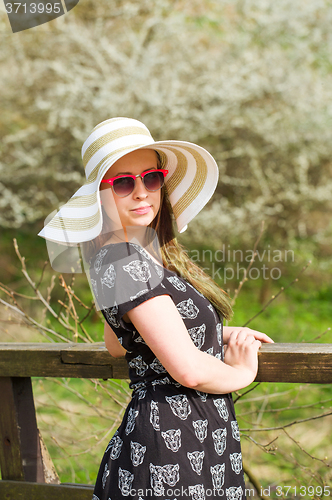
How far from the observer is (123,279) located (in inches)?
46.5

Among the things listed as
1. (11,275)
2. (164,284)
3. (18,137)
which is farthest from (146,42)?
(164,284)

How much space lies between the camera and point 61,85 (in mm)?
6238

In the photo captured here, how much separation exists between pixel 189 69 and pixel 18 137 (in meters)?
2.71

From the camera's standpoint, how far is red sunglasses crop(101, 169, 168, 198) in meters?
1.31

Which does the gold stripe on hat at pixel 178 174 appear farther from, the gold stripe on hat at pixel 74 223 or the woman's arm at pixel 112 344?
the woman's arm at pixel 112 344

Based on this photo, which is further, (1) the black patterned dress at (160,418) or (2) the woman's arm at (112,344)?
(2) the woman's arm at (112,344)

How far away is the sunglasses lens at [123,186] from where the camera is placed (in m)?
1.31

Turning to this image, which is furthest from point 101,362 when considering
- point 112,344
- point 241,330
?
point 241,330

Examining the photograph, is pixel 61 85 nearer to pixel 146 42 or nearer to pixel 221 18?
pixel 146 42

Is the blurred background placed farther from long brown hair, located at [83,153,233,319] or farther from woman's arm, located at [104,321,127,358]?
long brown hair, located at [83,153,233,319]

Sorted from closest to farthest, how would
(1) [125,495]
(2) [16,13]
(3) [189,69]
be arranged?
(1) [125,495] < (2) [16,13] < (3) [189,69]

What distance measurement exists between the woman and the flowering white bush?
5178 millimetres

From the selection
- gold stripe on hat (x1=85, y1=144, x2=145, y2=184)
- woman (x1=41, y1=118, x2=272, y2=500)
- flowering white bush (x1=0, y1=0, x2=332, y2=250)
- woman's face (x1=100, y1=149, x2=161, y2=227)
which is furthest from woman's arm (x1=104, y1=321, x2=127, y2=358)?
flowering white bush (x1=0, y1=0, x2=332, y2=250)

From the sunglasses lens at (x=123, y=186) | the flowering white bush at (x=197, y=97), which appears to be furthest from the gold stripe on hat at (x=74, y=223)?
the flowering white bush at (x=197, y=97)
